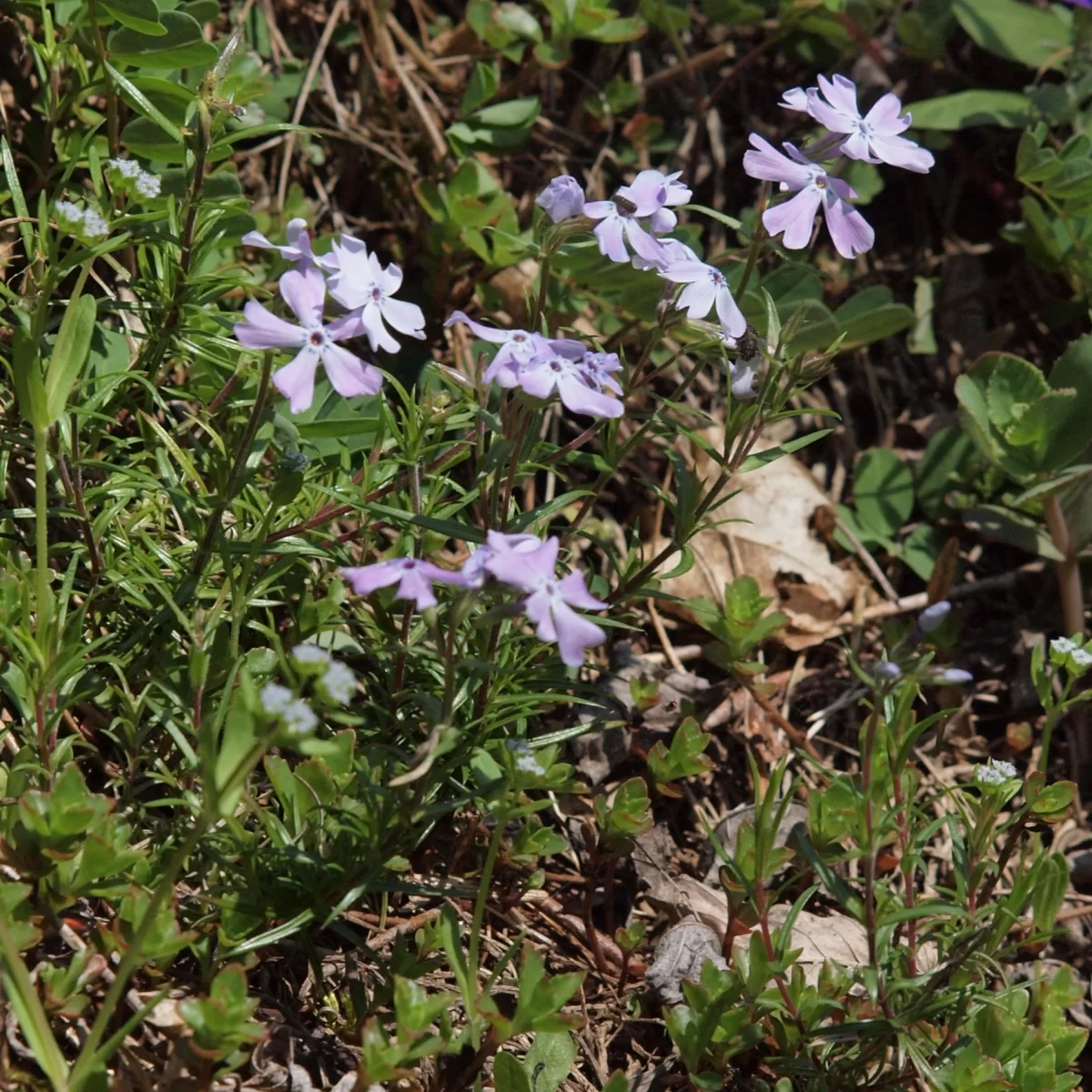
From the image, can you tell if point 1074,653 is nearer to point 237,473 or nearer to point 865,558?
point 865,558

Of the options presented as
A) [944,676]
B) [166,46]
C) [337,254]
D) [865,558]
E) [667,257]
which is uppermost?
[166,46]

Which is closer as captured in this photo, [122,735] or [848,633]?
[122,735]

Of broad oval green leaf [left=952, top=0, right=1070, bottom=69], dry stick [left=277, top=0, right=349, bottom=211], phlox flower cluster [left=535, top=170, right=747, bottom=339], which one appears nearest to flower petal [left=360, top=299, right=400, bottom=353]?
phlox flower cluster [left=535, top=170, right=747, bottom=339]

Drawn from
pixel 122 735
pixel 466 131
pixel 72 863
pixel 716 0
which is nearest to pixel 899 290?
pixel 716 0

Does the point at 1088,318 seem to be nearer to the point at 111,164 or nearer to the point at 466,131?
the point at 466,131

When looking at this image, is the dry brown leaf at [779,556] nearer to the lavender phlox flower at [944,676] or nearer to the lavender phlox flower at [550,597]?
the lavender phlox flower at [944,676]

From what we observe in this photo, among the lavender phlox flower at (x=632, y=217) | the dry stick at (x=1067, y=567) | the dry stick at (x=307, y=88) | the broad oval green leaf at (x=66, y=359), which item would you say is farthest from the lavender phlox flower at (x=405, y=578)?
the dry stick at (x=1067, y=567)

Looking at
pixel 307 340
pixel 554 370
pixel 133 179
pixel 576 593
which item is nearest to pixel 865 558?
pixel 554 370
